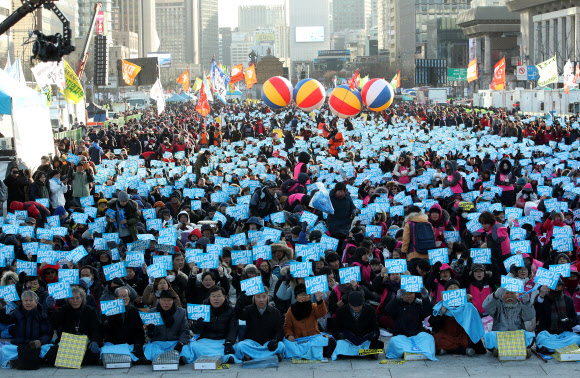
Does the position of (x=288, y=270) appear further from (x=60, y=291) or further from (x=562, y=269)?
(x=562, y=269)

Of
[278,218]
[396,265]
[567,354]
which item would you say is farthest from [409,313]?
[278,218]

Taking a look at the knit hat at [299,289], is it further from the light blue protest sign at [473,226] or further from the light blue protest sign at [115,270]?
the light blue protest sign at [473,226]

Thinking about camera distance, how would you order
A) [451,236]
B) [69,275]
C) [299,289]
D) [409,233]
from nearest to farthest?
1. [299,289]
2. [69,275]
3. [409,233]
4. [451,236]

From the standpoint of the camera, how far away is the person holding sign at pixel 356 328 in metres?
9.86

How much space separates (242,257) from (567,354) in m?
4.24

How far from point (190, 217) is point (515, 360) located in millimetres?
6737

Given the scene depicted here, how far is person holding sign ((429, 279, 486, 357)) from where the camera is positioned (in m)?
9.79

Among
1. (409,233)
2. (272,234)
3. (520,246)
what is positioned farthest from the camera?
(272,234)

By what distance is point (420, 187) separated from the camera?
16672mm

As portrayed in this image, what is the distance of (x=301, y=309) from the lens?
1003 cm

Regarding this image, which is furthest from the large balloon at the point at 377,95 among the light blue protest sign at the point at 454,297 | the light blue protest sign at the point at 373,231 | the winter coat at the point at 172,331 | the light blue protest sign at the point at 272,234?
the winter coat at the point at 172,331

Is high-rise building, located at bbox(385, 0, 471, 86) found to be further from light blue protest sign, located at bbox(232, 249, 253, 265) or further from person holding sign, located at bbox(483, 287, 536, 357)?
person holding sign, located at bbox(483, 287, 536, 357)

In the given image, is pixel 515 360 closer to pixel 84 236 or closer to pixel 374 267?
pixel 374 267

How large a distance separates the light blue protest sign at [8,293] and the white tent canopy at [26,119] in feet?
31.2
